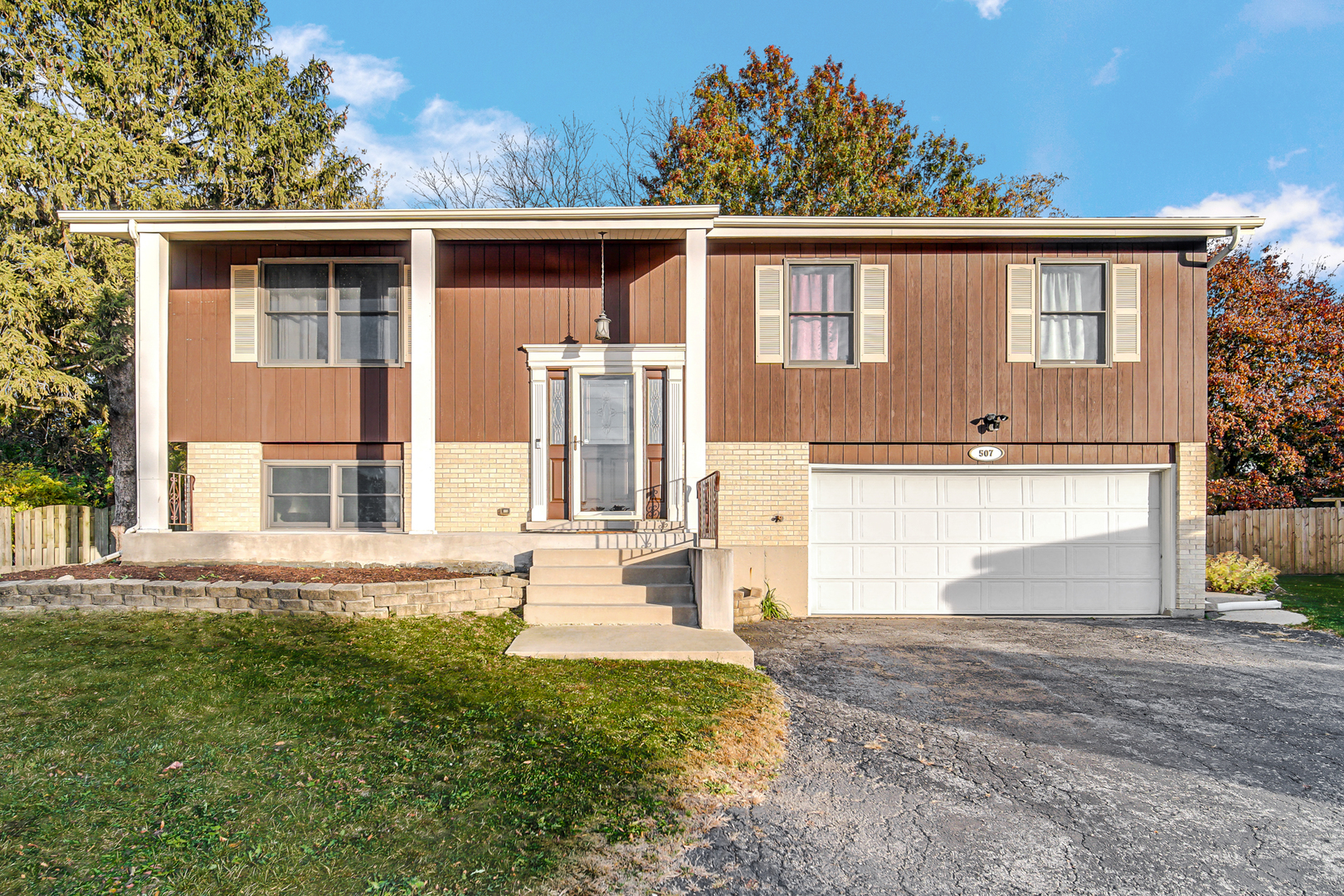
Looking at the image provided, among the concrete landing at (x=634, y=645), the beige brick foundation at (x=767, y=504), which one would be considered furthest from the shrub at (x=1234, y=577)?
the concrete landing at (x=634, y=645)

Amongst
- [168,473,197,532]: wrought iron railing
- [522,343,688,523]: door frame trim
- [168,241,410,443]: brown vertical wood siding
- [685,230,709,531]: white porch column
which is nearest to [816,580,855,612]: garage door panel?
[685,230,709,531]: white porch column

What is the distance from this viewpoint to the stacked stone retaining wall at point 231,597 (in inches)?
267

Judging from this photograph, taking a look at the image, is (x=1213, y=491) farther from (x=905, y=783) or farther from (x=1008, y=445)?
(x=905, y=783)

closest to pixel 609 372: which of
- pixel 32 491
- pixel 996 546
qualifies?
pixel 996 546

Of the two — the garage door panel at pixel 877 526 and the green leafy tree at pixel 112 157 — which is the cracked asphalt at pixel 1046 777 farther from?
the green leafy tree at pixel 112 157

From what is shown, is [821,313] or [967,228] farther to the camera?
[821,313]

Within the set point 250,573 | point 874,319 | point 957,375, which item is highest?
point 874,319

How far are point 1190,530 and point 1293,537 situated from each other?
5.97m

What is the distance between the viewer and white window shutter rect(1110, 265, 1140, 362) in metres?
8.83

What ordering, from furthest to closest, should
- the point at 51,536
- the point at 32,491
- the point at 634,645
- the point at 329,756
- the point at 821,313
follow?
1. the point at 32,491
2. the point at 51,536
3. the point at 821,313
4. the point at 634,645
5. the point at 329,756

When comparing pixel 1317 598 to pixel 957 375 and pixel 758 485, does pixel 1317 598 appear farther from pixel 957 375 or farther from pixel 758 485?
pixel 758 485

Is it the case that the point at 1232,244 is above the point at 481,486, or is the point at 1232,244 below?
above

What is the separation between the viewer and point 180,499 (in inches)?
344

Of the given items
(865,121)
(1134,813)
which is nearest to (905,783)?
(1134,813)
